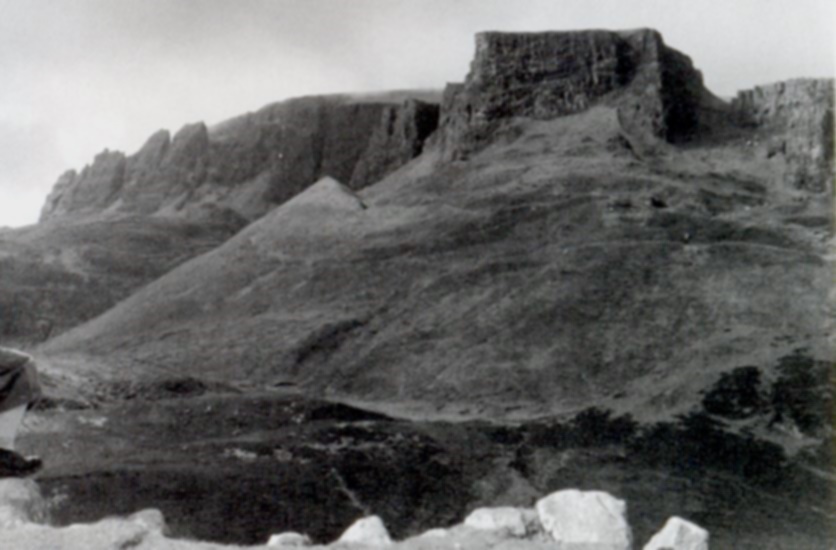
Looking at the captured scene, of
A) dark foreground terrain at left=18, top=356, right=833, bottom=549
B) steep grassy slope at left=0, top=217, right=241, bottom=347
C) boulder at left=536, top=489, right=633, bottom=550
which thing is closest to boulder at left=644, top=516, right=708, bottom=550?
boulder at left=536, top=489, right=633, bottom=550

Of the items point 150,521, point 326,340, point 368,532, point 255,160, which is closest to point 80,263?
point 255,160

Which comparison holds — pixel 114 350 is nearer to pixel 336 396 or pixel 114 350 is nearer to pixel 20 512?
pixel 336 396

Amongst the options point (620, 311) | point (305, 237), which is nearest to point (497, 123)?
point (305, 237)

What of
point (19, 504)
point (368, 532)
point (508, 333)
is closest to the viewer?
point (19, 504)

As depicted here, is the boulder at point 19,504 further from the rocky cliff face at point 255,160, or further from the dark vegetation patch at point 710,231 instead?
the rocky cliff face at point 255,160

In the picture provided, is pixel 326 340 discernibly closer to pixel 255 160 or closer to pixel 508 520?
pixel 508 520

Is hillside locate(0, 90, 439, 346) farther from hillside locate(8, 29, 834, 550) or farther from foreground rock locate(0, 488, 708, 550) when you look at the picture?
foreground rock locate(0, 488, 708, 550)

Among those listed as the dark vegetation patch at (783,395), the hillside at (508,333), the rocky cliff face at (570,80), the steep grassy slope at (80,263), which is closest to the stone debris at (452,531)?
the hillside at (508,333)
